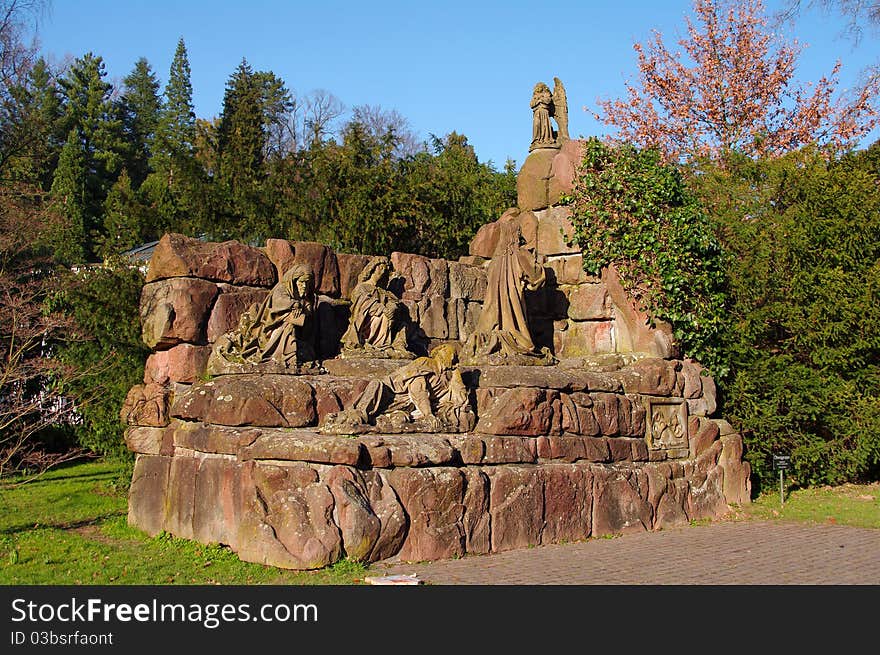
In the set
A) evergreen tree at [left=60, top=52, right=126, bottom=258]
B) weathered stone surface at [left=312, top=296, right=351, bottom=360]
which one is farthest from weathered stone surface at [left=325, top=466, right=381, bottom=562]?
evergreen tree at [left=60, top=52, right=126, bottom=258]

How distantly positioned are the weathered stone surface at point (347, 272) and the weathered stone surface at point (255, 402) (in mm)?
2768

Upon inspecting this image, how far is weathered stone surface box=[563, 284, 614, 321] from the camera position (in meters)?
13.7

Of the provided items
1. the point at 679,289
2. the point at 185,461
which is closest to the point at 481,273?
the point at 679,289

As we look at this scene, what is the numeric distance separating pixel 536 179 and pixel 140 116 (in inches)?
1499

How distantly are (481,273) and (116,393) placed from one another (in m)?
6.19

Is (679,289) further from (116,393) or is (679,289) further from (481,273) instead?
(116,393)

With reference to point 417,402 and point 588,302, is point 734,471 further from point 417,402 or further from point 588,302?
point 417,402

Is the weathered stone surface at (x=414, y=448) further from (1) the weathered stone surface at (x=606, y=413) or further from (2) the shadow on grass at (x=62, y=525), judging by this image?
(2) the shadow on grass at (x=62, y=525)

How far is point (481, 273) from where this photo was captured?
14.1 meters

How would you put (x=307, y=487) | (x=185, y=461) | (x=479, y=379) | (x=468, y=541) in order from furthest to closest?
(x=479, y=379), (x=185, y=461), (x=468, y=541), (x=307, y=487)

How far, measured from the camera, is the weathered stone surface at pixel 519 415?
1022 cm

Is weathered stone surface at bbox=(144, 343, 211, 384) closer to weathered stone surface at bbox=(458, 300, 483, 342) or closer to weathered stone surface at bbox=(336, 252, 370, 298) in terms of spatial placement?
weathered stone surface at bbox=(336, 252, 370, 298)

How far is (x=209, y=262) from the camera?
451 inches

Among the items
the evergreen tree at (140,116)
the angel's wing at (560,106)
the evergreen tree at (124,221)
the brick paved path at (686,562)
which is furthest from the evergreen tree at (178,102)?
the brick paved path at (686,562)
